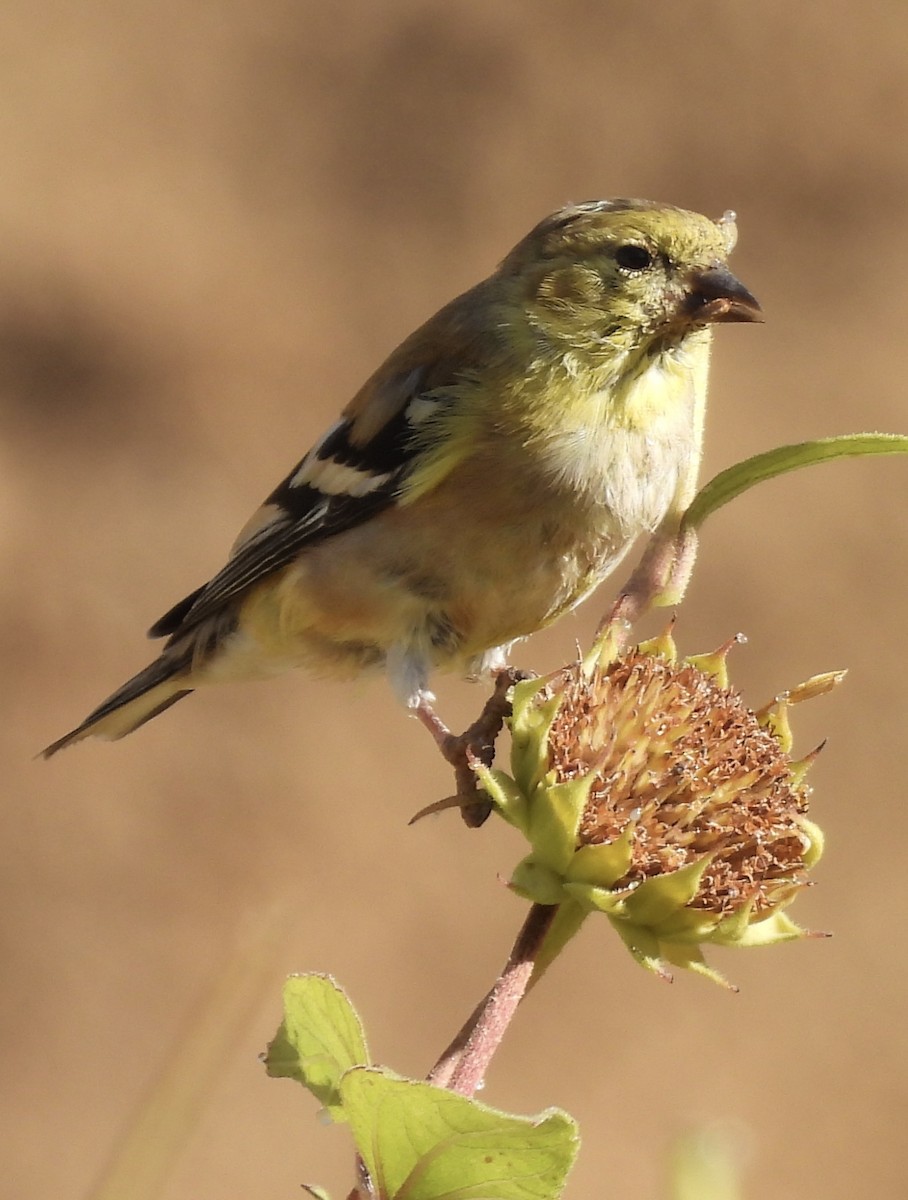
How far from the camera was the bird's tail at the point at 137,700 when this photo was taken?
2.70 metres

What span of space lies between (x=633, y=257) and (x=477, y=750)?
0.83 m

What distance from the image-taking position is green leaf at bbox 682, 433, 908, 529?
1246 mm

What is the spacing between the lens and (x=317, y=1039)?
119 cm

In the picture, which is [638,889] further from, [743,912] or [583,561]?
[583,561]

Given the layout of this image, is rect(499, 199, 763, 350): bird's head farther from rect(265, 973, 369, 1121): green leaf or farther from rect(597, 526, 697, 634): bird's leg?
rect(265, 973, 369, 1121): green leaf

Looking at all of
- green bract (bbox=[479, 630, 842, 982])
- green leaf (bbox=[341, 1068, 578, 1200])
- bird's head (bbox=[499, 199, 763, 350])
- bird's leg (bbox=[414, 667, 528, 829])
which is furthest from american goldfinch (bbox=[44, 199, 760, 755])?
green leaf (bbox=[341, 1068, 578, 1200])

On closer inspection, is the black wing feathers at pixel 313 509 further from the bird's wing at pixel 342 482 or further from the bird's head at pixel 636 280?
the bird's head at pixel 636 280

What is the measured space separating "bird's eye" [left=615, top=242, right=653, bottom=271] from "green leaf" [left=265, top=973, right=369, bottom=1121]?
1198 mm

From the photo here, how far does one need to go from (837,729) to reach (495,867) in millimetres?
1630

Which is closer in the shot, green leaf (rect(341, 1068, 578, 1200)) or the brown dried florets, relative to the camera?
green leaf (rect(341, 1068, 578, 1200))

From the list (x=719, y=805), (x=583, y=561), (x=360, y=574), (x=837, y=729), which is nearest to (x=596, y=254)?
(x=583, y=561)

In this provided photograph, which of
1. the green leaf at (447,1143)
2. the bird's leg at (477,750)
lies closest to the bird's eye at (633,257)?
the bird's leg at (477,750)

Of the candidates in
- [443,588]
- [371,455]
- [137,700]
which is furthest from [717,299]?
[137,700]

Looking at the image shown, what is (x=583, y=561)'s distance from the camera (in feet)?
6.59
